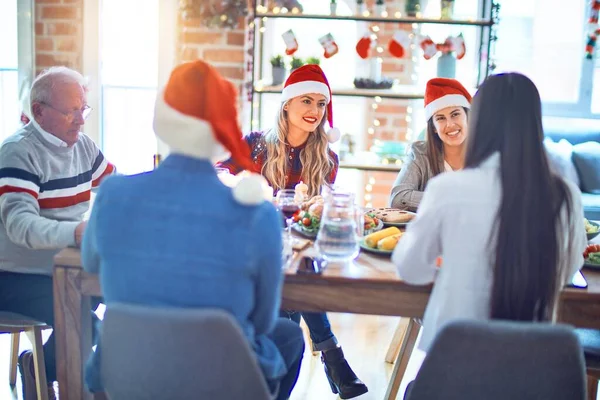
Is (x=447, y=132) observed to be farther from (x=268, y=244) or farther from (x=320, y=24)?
(x=320, y=24)

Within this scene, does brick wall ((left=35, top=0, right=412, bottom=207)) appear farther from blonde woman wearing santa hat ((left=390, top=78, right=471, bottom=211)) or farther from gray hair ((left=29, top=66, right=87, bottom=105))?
gray hair ((left=29, top=66, right=87, bottom=105))

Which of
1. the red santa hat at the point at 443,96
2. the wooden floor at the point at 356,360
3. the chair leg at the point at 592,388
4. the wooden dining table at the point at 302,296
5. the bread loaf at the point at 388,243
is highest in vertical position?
the red santa hat at the point at 443,96

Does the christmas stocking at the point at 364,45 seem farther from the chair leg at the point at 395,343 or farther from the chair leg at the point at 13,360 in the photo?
the chair leg at the point at 13,360

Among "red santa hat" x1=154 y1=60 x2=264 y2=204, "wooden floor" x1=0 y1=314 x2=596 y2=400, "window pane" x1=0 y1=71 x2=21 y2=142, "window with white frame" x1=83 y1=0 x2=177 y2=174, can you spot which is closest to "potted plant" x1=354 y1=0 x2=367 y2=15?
"window with white frame" x1=83 y1=0 x2=177 y2=174

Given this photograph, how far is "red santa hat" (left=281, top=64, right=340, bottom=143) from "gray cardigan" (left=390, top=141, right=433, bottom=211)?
0.33 meters

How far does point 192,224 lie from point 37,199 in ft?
3.44

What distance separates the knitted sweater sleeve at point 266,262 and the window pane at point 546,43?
13.7 feet

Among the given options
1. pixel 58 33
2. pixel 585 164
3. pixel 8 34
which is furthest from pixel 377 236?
pixel 8 34

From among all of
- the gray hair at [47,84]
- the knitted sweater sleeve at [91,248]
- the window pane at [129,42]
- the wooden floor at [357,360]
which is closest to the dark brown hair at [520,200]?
the knitted sweater sleeve at [91,248]

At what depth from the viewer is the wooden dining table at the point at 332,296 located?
5.90ft

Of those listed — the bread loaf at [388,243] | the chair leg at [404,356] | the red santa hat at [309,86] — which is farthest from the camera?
the red santa hat at [309,86]

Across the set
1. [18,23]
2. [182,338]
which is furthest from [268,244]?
[18,23]

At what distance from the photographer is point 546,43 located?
5.28m

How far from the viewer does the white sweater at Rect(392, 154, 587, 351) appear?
5.21 ft
